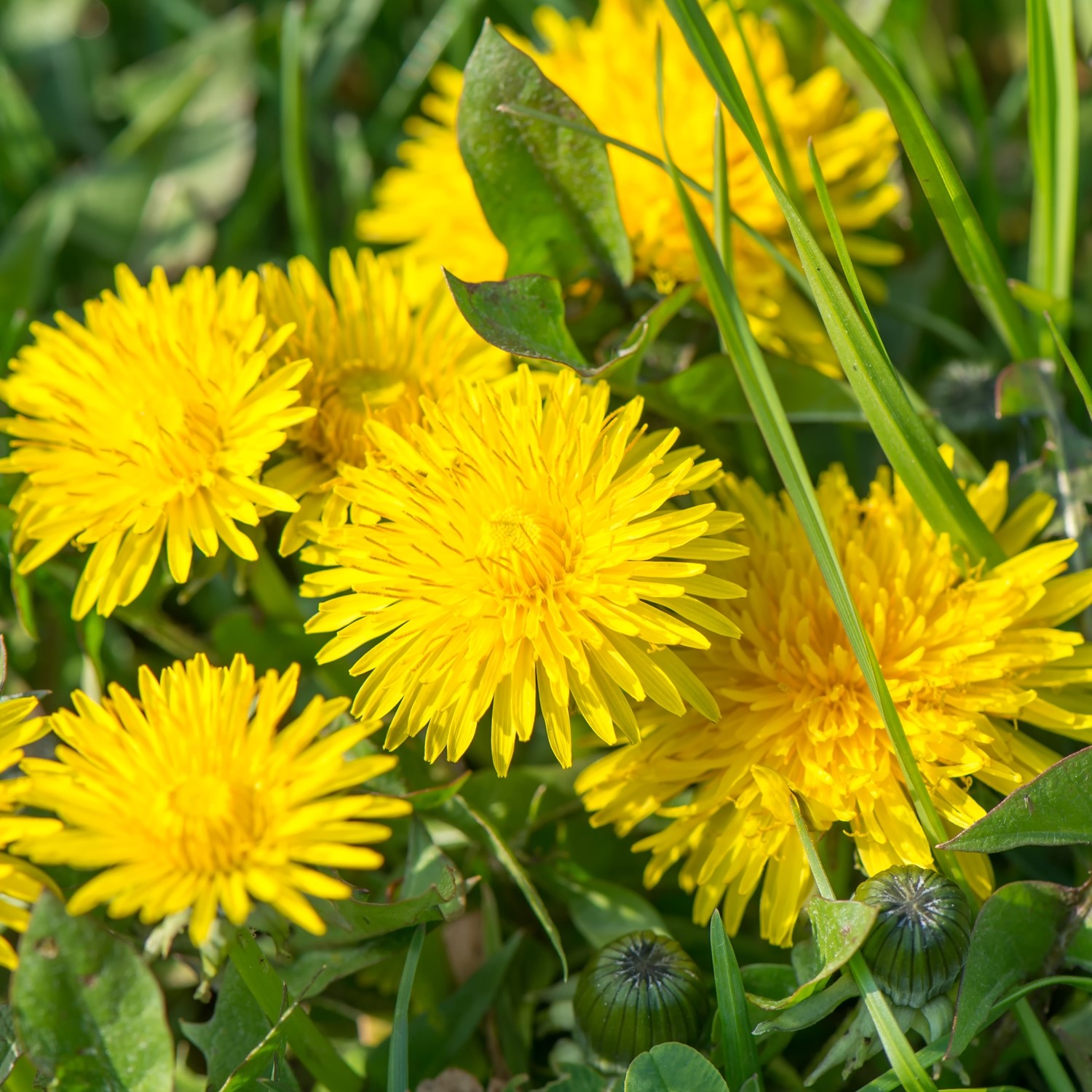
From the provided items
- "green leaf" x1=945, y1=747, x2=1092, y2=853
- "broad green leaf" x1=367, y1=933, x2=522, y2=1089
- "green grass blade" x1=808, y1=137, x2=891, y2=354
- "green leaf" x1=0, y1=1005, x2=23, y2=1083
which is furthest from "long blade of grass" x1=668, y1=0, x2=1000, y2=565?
"green leaf" x1=0, y1=1005, x2=23, y2=1083

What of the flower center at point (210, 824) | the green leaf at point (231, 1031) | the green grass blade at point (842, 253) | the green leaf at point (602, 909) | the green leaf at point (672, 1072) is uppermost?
the green grass blade at point (842, 253)

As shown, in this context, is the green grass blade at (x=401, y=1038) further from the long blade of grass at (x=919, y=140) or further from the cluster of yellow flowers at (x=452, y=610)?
the long blade of grass at (x=919, y=140)

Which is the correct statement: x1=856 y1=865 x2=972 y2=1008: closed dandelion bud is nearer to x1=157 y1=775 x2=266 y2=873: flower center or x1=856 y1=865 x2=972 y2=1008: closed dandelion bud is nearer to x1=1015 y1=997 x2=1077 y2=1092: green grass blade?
x1=1015 y1=997 x2=1077 y2=1092: green grass blade

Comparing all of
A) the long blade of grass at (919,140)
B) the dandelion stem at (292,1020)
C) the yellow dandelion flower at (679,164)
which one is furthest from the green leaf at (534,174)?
the dandelion stem at (292,1020)

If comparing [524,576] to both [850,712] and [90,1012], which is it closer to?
[850,712]

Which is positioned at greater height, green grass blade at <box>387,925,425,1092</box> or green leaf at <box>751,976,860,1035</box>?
green leaf at <box>751,976,860,1035</box>

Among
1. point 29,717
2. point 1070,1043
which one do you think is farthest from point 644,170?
point 1070,1043
